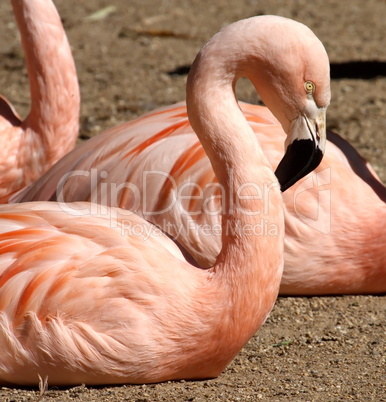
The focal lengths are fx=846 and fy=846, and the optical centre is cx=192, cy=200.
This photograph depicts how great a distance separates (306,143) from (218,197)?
22.2 inches

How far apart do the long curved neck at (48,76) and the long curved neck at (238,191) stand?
1549mm

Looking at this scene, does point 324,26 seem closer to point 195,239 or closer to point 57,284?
point 195,239

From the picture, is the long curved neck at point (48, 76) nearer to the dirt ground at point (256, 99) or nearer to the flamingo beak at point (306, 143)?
the dirt ground at point (256, 99)

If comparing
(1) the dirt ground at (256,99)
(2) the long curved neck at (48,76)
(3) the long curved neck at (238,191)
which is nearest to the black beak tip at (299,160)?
(3) the long curved neck at (238,191)

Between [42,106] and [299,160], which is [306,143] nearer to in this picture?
[299,160]

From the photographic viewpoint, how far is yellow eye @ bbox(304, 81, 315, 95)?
299 centimetres

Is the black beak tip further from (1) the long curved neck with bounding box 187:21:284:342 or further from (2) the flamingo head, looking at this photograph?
(1) the long curved neck with bounding box 187:21:284:342

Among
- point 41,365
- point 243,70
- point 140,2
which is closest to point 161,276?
point 41,365

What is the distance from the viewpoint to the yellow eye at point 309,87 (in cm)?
299

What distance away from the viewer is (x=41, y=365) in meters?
2.85

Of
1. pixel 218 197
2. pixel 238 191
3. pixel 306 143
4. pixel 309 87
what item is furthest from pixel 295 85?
pixel 218 197

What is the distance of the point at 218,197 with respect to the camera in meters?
3.48

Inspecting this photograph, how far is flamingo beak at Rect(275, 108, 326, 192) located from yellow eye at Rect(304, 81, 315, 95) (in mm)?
74

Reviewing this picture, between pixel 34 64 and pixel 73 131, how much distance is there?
0.40 metres
